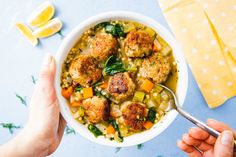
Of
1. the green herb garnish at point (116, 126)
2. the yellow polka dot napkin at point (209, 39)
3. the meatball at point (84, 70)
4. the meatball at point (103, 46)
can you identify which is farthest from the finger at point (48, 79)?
the yellow polka dot napkin at point (209, 39)

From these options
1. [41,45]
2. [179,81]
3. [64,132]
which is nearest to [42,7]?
[41,45]

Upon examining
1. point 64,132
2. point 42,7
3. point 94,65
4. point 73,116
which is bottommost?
point 64,132

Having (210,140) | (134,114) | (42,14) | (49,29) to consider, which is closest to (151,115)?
(134,114)

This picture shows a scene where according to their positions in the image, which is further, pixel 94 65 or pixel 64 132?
pixel 64 132

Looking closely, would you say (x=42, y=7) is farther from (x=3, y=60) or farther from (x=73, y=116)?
(x=73, y=116)

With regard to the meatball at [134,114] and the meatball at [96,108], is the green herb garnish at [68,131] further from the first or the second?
the meatball at [134,114]

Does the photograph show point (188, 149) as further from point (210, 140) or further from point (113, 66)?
point (113, 66)
